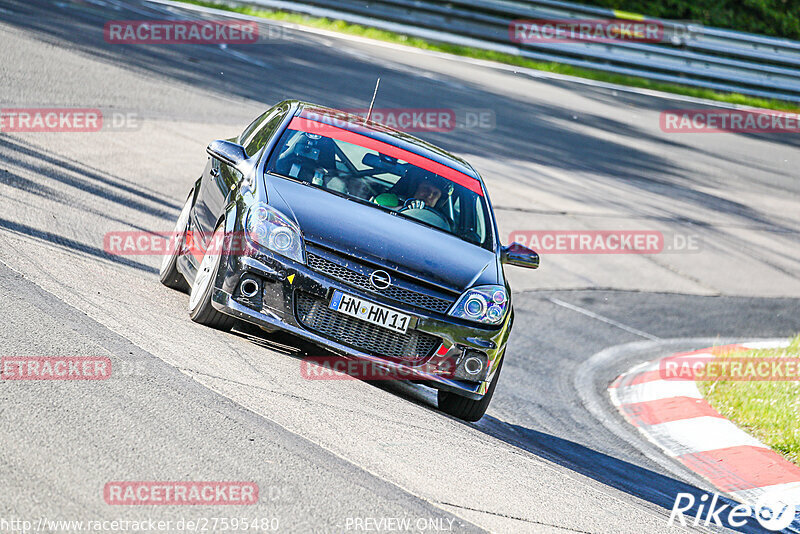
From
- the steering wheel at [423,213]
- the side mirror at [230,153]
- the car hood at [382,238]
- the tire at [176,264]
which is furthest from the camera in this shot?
the tire at [176,264]

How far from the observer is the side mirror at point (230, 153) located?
6.96 metres

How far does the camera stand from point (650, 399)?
8906mm

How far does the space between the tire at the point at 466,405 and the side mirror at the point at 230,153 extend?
6.64 feet

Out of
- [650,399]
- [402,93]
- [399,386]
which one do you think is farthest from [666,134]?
[399,386]

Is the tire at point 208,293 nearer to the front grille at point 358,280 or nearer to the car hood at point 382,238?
the car hood at point 382,238

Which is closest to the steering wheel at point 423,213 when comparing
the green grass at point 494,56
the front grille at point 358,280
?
the front grille at point 358,280

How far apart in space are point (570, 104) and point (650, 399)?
12.7 meters

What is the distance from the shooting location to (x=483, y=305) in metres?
6.46

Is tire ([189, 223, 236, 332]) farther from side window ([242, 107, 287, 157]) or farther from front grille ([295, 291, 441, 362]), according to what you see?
side window ([242, 107, 287, 157])

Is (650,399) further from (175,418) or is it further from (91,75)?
(91,75)

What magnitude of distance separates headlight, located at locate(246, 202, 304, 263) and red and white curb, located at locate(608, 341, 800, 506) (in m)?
3.23

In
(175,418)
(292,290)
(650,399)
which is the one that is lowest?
(650,399)

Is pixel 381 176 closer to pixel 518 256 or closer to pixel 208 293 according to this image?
pixel 518 256

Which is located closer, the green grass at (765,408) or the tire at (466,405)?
the tire at (466,405)
